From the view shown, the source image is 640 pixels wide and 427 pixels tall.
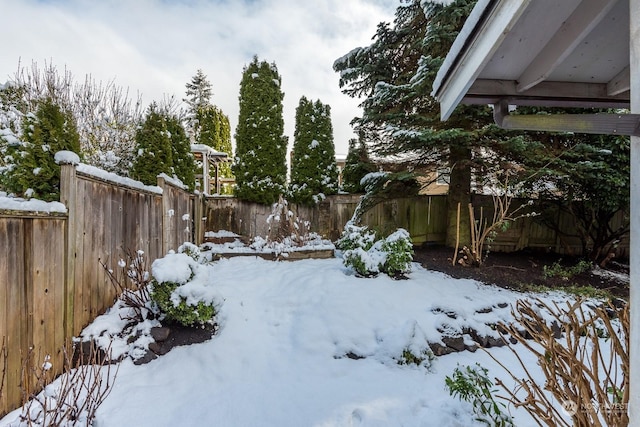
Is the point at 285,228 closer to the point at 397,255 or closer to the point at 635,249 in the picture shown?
the point at 397,255

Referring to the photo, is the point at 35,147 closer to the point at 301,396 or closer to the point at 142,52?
the point at 301,396

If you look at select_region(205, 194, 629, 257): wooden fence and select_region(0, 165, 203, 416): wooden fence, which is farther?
select_region(205, 194, 629, 257): wooden fence

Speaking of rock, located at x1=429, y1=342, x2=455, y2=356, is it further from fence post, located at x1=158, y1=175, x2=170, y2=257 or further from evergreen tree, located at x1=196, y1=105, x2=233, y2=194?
evergreen tree, located at x1=196, y1=105, x2=233, y2=194

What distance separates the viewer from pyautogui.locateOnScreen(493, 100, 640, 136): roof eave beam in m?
0.88

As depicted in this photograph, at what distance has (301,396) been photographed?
2.28 meters

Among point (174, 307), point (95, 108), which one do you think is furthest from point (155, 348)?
point (95, 108)

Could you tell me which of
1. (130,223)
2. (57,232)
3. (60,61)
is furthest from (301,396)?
(60,61)

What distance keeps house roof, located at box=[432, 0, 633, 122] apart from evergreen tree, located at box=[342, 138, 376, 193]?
4.14 metres

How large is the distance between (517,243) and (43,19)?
886 centimetres

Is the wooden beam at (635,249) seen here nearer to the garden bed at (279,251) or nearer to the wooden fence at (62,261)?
the wooden fence at (62,261)

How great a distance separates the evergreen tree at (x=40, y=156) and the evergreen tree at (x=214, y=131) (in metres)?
9.59

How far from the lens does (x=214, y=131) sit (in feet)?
41.2

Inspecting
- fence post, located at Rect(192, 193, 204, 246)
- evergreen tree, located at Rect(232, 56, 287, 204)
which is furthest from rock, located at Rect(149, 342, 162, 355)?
evergreen tree, located at Rect(232, 56, 287, 204)

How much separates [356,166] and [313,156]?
1559 millimetres
